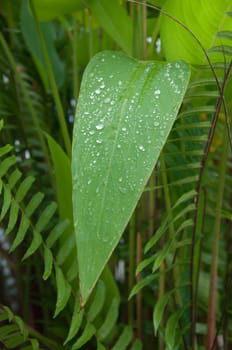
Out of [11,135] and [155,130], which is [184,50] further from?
[11,135]

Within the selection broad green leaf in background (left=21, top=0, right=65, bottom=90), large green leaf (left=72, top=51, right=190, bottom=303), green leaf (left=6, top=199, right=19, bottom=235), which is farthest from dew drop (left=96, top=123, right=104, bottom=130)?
broad green leaf in background (left=21, top=0, right=65, bottom=90)

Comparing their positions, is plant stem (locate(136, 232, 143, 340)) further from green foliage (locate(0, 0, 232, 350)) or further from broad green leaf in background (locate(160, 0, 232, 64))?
broad green leaf in background (locate(160, 0, 232, 64))

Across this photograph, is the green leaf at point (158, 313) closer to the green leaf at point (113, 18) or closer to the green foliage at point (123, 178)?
the green foliage at point (123, 178)

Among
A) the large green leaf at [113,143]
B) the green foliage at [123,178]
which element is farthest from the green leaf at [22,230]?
the large green leaf at [113,143]

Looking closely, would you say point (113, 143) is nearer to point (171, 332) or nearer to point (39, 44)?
point (171, 332)

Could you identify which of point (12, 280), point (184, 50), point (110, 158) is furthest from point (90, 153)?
point (12, 280)
